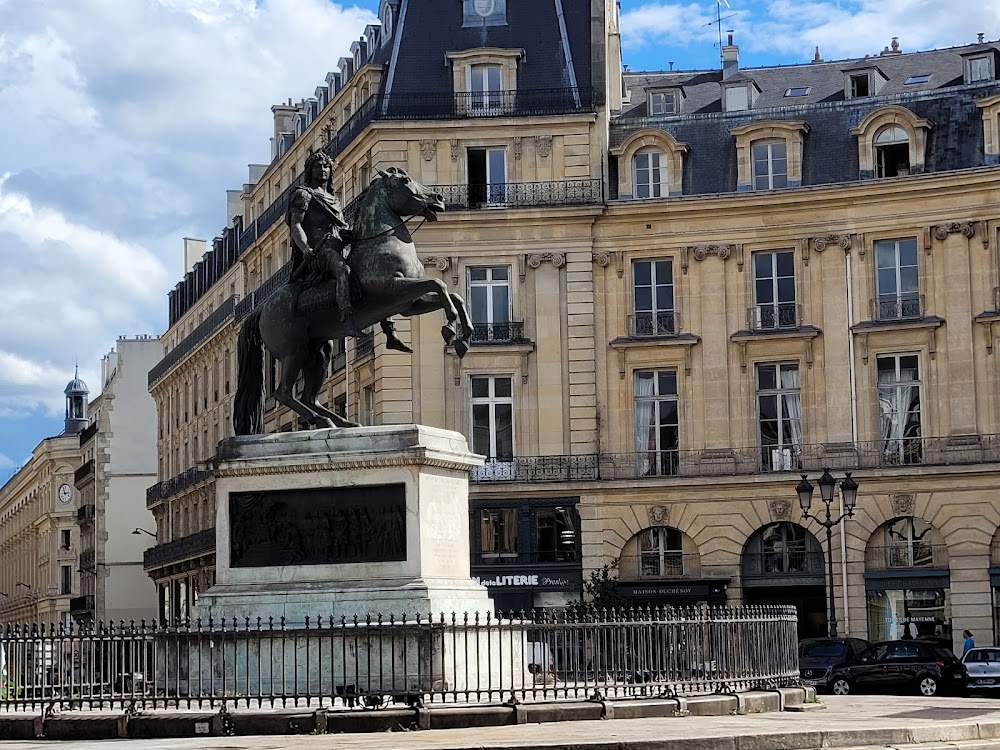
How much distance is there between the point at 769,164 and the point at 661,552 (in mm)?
11337

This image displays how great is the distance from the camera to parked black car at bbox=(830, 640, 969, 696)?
1410 inches

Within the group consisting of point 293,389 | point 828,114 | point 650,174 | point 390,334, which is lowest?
point 293,389

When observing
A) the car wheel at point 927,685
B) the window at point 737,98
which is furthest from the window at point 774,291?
the car wheel at point 927,685

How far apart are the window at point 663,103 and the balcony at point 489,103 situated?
3.84 m

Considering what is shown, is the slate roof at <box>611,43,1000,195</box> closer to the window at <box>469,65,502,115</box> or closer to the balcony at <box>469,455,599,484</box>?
the window at <box>469,65,502,115</box>

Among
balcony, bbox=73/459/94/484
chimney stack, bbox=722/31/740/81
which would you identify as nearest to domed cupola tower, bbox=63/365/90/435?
balcony, bbox=73/459/94/484

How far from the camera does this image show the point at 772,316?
53.7 m

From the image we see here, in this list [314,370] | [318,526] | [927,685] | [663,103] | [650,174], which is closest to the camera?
[318,526]

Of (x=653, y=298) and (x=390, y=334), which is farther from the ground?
(x=653, y=298)

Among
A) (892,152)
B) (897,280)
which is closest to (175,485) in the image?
(897,280)

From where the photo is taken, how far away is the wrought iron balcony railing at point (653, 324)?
54.3 meters

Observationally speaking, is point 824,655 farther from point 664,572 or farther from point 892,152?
point 892,152

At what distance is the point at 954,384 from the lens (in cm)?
5156

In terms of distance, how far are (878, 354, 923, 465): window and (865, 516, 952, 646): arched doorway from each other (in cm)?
180
